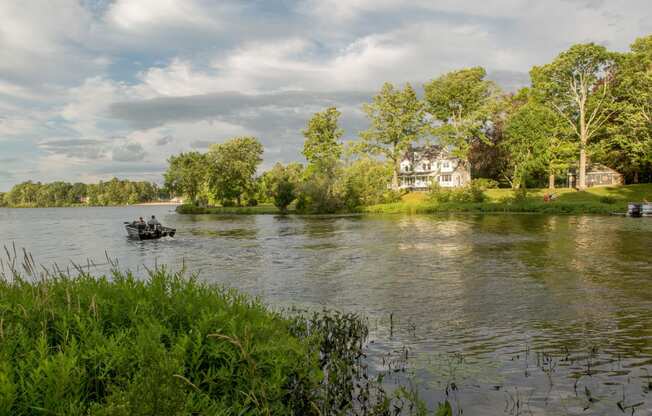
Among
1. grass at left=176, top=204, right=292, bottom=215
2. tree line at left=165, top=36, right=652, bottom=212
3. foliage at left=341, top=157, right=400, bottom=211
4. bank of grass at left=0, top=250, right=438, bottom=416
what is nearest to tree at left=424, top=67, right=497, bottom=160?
tree line at left=165, top=36, right=652, bottom=212

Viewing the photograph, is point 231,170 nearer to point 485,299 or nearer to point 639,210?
point 639,210

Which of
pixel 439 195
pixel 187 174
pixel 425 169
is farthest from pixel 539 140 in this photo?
pixel 187 174

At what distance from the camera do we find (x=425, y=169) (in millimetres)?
129125

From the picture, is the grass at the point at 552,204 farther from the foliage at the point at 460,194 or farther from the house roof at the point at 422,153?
the house roof at the point at 422,153

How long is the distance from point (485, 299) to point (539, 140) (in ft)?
239

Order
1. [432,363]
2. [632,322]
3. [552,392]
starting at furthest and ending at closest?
[632,322], [432,363], [552,392]

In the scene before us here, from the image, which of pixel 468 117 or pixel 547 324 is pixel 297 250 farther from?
pixel 468 117

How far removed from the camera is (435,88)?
98.5 metres

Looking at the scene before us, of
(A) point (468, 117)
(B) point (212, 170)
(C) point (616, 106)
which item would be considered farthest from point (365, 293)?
(B) point (212, 170)

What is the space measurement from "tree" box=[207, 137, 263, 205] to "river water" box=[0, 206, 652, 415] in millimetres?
70427

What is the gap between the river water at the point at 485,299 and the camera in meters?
8.85

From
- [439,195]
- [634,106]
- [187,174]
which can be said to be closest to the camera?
[634,106]

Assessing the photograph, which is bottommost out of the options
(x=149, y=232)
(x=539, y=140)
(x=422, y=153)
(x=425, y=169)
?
(x=149, y=232)

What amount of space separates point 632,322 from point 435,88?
298 feet
